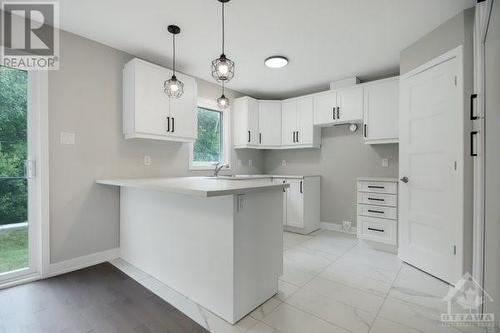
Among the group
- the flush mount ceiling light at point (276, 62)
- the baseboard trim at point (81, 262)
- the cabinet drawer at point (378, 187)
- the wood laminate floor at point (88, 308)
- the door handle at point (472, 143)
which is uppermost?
the flush mount ceiling light at point (276, 62)

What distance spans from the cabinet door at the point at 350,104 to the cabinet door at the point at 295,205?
1.25 m

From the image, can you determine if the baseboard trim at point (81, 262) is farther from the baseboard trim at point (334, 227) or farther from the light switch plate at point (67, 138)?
the baseboard trim at point (334, 227)

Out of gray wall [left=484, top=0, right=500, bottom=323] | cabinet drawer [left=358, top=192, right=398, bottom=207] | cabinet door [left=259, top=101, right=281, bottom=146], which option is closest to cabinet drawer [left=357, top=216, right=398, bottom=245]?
cabinet drawer [left=358, top=192, right=398, bottom=207]

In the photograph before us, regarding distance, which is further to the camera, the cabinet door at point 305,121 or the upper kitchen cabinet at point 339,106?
the cabinet door at point 305,121

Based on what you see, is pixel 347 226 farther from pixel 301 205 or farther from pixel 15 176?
pixel 15 176

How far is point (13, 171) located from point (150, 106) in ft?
4.69

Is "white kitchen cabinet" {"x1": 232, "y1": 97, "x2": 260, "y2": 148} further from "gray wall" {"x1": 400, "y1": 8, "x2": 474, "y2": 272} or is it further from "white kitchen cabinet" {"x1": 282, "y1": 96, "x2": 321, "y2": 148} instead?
"gray wall" {"x1": 400, "y1": 8, "x2": 474, "y2": 272}

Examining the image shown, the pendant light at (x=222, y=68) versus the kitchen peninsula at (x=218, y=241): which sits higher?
the pendant light at (x=222, y=68)

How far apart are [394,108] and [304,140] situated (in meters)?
1.45

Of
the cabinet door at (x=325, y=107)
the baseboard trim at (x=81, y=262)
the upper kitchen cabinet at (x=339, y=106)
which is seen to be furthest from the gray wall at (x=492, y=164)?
the baseboard trim at (x=81, y=262)

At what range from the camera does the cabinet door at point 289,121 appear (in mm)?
4355

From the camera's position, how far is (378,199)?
3180mm

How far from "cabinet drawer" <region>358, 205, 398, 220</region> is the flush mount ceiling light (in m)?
2.24

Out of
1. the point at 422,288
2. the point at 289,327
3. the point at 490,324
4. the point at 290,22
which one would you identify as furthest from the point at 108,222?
the point at 490,324
